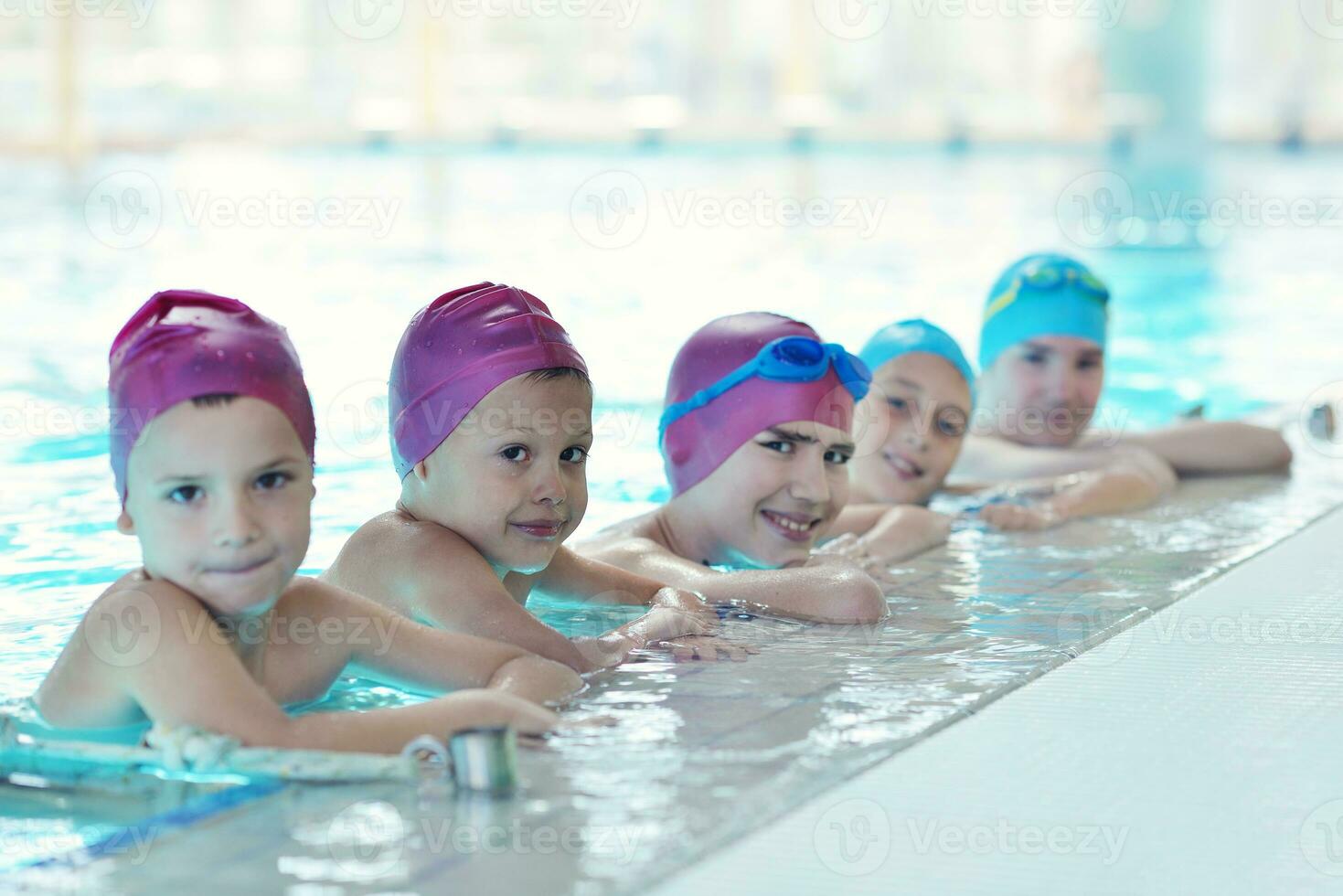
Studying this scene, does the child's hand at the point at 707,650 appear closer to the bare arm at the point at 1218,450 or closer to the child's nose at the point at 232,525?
the child's nose at the point at 232,525

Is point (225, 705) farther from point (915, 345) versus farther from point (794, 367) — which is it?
point (915, 345)

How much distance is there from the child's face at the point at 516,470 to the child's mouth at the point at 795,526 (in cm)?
90

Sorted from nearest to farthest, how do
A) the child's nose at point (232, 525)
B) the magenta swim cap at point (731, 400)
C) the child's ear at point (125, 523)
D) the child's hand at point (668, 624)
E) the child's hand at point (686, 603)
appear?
the child's nose at point (232, 525) < the child's ear at point (125, 523) < the child's hand at point (668, 624) < the child's hand at point (686, 603) < the magenta swim cap at point (731, 400)

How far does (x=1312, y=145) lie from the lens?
29188 mm

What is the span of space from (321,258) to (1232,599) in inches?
446

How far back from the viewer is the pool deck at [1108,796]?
7.45 ft

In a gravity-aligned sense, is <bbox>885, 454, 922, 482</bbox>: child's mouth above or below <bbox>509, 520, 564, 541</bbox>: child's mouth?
below

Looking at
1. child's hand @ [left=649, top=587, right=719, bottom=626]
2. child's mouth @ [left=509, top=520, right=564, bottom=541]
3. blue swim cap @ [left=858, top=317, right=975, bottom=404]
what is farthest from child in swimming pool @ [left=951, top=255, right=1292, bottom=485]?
child's mouth @ [left=509, top=520, right=564, bottom=541]

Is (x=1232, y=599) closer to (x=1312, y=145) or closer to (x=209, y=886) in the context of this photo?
(x=209, y=886)

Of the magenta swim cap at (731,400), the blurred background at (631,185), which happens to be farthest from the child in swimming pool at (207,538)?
the blurred background at (631,185)

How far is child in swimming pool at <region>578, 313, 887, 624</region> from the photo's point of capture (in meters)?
4.13

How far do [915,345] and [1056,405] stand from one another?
1.06 meters

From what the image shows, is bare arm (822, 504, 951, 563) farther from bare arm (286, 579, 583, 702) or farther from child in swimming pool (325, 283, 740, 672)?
bare arm (286, 579, 583, 702)

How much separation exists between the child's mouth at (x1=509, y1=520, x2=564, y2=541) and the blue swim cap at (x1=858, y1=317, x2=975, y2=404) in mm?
2058
